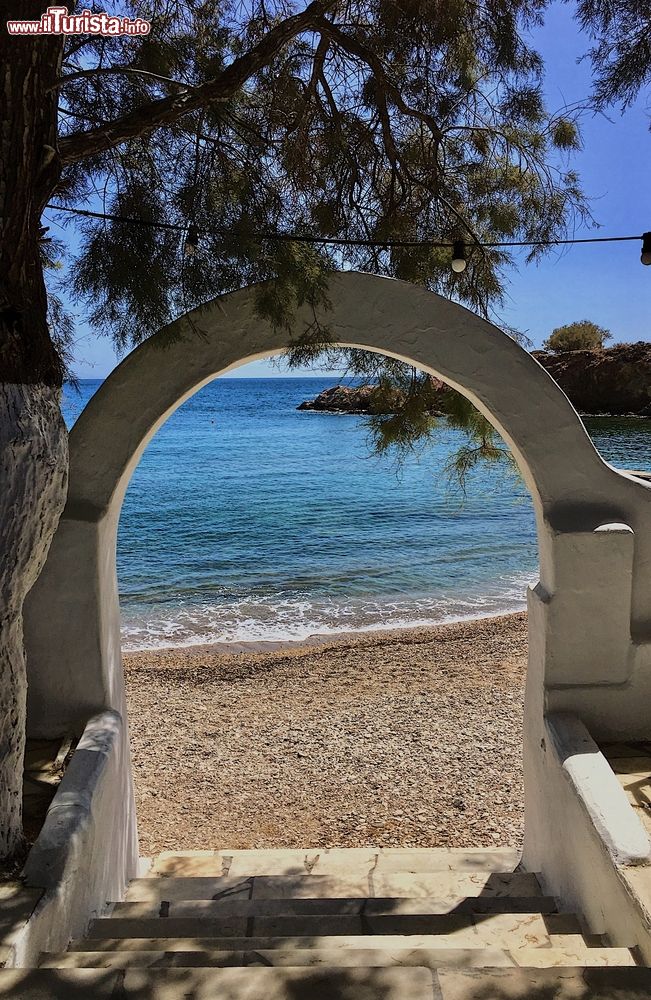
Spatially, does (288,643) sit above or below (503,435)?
below

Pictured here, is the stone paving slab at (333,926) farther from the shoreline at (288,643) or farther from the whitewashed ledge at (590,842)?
the shoreline at (288,643)

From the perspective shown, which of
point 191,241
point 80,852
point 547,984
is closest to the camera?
point 547,984

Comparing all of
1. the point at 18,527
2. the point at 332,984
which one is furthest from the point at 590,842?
the point at 18,527

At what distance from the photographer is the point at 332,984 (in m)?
1.80

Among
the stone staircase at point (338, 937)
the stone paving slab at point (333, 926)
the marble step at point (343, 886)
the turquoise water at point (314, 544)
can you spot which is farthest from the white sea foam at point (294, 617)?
the stone paving slab at point (333, 926)

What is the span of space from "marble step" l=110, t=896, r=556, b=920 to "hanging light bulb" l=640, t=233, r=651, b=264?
333 centimetres

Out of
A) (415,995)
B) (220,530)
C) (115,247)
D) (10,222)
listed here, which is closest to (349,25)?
(115,247)

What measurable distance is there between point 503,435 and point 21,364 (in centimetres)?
239

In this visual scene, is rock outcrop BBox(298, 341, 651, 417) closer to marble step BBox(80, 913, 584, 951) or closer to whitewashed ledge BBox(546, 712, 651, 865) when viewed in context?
whitewashed ledge BBox(546, 712, 651, 865)

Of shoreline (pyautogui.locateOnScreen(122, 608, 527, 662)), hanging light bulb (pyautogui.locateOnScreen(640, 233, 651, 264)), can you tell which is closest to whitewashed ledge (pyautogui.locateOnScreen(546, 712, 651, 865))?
hanging light bulb (pyautogui.locateOnScreen(640, 233, 651, 264))

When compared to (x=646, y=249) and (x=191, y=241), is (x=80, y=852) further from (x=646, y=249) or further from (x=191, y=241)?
(x=646, y=249)

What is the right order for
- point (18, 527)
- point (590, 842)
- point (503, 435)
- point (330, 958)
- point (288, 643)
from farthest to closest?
1. point (288, 643)
2. point (503, 435)
3. point (590, 842)
4. point (18, 527)
5. point (330, 958)

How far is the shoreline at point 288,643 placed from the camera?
10531 millimetres

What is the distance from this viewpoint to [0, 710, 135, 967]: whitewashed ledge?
2354 mm
